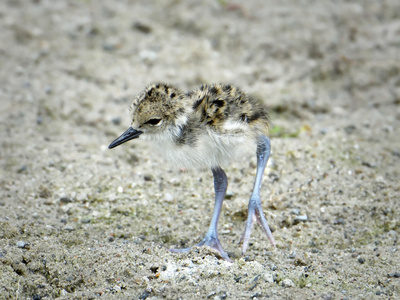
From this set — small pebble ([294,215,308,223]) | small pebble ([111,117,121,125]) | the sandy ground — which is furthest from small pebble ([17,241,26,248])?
small pebble ([111,117,121,125])

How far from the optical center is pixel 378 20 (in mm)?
6992

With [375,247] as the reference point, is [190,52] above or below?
above

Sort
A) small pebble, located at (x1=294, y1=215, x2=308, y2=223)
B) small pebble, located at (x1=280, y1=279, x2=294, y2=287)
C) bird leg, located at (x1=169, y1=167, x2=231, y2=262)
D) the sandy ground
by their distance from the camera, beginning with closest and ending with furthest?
small pebble, located at (x1=280, y1=279, x2=294, y2=287)
the sandy ground
bird leg, located at (x1=169, y1=167, x2=231, y2=262)
small pebble, located at (x1=294, y1=215, x2=308, y2=223)

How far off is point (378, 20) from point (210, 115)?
4520 millimetres

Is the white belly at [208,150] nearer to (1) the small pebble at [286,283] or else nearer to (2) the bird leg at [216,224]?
(2) the bird leg at [216,224]

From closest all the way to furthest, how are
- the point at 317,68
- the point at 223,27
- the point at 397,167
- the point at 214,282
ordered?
1. the point at 214,282
2. the point at 397,167
3. the point at 317,68
4. the point at 223,27

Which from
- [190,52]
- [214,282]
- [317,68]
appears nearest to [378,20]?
[317,68]

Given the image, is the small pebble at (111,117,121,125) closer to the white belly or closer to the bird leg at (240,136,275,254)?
the white belly

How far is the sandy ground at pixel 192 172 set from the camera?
3.22 m

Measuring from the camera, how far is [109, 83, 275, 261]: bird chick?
3.44 metres

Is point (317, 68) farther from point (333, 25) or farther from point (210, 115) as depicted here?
point (210, 115)

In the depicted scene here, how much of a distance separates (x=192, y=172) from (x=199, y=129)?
123cm

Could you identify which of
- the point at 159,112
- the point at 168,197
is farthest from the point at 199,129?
the point at 168,197

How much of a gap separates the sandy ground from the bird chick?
1.41 feet
